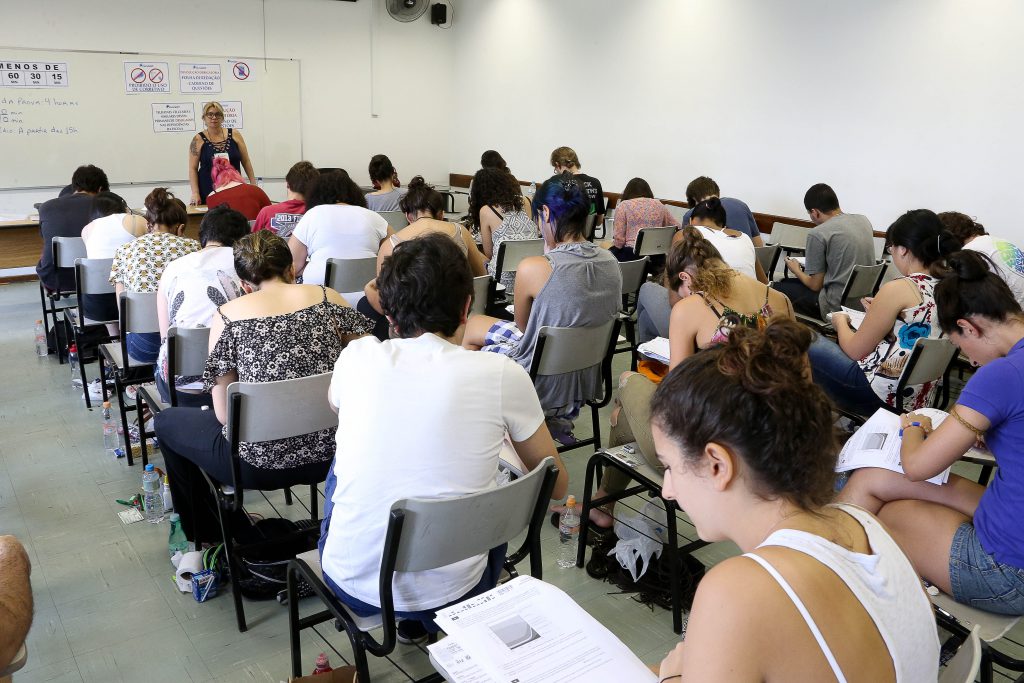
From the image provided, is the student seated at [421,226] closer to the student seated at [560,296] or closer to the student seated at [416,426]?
the student seated at [560,296]

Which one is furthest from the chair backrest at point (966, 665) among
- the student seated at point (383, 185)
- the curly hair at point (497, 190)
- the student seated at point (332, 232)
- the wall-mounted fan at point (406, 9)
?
the wall-mounted fan at point (406, 9)

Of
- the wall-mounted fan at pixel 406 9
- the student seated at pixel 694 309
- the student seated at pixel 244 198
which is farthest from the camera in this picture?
the wall-mounted fan at pixel 406 9

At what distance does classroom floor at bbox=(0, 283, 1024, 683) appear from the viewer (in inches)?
87.2

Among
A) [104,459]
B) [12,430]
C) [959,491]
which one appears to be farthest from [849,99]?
[12,430]

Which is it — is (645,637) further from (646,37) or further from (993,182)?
(646,37)

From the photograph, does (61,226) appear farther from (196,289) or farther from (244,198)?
(196,289)

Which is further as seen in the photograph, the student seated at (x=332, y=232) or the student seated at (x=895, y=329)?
the student seated at (x=332, y=232)

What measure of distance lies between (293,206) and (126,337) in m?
1.56

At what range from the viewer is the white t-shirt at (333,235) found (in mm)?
4219

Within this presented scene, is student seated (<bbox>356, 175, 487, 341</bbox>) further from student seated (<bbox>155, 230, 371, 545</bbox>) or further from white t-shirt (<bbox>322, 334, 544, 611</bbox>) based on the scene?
white t-shirt (<bbox>322, 334, 544, 611</bbox>)

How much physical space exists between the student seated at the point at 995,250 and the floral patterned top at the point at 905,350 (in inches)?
25.9

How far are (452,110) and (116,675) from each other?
8649 millimetres

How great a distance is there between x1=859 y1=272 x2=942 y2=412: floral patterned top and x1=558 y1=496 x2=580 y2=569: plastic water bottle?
1.39m

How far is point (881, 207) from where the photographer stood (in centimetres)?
554
